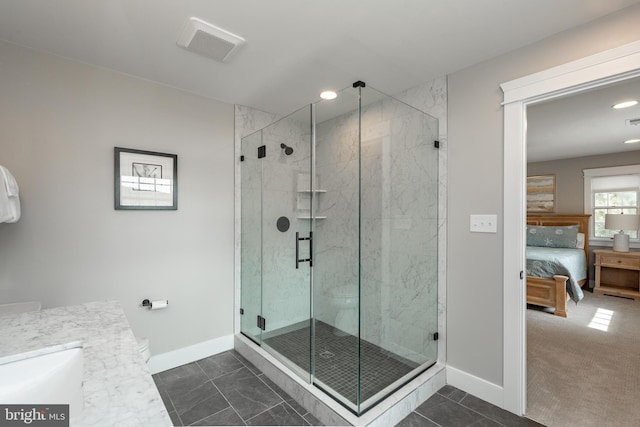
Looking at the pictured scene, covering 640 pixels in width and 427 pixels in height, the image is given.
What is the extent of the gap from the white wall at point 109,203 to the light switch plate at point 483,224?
6.92ft

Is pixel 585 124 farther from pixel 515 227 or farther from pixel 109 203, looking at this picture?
pixel 109 203

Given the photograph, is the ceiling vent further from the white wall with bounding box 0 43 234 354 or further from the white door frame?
the white door frame

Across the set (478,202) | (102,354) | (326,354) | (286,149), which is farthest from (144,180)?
(478,202)

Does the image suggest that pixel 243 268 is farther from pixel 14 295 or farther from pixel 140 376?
pixel 140 376

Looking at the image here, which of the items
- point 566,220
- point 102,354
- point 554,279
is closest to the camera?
point 102,354

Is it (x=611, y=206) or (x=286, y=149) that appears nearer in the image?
(x=286, y=149)

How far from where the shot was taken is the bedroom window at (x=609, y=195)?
4.86 metres

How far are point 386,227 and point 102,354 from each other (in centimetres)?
180

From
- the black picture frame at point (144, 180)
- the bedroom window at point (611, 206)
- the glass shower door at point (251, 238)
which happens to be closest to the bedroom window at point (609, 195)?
the bedroom window at point (611, 206)

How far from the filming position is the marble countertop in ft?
2.16

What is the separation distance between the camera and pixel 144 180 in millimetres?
2387

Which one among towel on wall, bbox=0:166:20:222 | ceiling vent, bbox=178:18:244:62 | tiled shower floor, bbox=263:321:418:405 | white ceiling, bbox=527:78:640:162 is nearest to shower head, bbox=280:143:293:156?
ceiling vent, bbox=178:18:244:62

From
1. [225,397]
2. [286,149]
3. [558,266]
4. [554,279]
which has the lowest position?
[225,397]

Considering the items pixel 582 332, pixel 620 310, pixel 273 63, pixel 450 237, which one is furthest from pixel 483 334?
pixel 620 310
